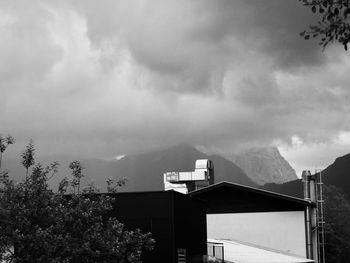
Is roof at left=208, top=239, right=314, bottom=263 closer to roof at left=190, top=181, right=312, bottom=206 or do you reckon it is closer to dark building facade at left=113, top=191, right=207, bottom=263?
roof at left=190, top=181, right=312, bottom=206

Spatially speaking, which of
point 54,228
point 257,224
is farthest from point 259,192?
point 54,228

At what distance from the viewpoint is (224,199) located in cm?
5556

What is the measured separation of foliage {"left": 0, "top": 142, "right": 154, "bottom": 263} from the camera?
2212 centimetres

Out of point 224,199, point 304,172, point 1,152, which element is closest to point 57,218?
point 1,152

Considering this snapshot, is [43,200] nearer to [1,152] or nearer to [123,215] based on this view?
[1,152]

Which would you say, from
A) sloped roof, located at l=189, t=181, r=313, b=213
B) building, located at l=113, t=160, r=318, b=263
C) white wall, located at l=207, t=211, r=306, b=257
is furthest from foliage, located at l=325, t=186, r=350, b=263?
sloped roof, located at l=189, t=181, r=313, b=213

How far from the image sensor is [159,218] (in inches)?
1100

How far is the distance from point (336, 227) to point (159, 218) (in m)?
69.8

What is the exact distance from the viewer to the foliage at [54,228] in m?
22.1

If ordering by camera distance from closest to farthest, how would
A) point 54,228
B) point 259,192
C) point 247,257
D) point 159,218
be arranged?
1. point 54,228
2. point 159,218
3. point 247,257
4. point 259,192

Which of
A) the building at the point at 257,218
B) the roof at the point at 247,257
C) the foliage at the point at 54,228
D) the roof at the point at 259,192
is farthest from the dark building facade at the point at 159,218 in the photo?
the roof at the point at 259,192

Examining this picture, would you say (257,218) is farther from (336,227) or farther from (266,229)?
(336,227)

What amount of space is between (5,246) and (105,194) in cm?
555

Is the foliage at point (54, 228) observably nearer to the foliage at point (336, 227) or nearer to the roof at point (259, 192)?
the roof at point (259, 192)
